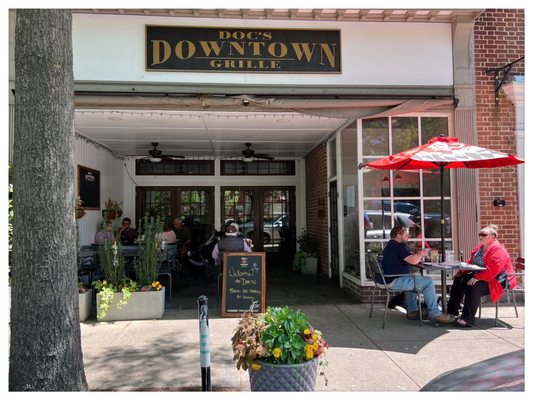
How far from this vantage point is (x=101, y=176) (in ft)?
31.0

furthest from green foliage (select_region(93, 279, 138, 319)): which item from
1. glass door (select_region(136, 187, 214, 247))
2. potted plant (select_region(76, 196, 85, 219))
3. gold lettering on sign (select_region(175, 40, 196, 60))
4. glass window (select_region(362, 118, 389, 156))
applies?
glass door (select_region(136, 187, 214, 247))

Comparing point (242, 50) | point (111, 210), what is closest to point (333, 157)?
point (242, 50)

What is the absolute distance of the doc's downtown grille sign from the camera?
21.0 ft

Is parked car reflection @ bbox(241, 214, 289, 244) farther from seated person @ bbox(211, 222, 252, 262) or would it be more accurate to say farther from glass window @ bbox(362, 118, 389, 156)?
glass window @ bbox(362, 118, 389, 156)

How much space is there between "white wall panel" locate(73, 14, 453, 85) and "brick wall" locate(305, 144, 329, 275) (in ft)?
9.28

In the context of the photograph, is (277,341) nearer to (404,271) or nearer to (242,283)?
(242,283)

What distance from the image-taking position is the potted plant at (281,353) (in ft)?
10.8

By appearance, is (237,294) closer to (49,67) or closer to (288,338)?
(288,338)

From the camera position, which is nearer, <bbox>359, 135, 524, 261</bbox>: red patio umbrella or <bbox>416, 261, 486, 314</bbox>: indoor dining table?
<bbox>359, 135, 524, 261</bbox>: red patio umbrella

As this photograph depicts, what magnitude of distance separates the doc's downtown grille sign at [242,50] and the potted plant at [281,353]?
4.28 m

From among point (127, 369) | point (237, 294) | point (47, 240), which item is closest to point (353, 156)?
point (237, 294)

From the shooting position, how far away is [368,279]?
22.7ft

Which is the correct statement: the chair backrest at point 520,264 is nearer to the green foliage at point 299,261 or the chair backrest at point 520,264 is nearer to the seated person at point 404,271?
the seated person at point 404,271

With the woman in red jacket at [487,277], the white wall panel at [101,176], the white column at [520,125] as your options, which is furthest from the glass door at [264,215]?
the woman in red jacket at [487,277]
